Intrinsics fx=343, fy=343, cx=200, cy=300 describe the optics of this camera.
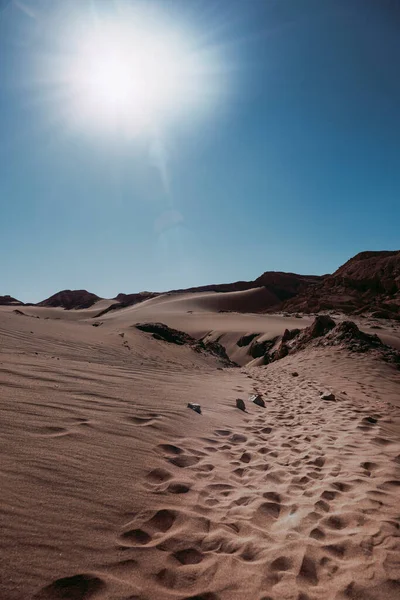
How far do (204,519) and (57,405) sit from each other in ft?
6.18

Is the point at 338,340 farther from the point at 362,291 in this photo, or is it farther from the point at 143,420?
the point at 362,291

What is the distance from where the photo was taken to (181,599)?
1564 mm

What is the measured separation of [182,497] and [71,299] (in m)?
85.7

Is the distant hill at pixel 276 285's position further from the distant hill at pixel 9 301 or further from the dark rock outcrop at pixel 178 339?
the dark rock outcrop at pixel 178 339

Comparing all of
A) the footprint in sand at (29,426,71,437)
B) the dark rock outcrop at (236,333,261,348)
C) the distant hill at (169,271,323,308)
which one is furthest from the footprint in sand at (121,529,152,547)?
the distant hill at (169,271,323,308)

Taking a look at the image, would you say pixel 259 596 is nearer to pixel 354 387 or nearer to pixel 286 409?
pixel 286 409

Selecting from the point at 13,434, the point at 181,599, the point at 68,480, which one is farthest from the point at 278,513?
the point at 13,434

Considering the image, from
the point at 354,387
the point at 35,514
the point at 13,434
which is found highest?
the point at 13,434

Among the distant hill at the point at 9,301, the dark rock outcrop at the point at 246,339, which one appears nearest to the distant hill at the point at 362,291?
the dark rock outcrop at the point at 246,339

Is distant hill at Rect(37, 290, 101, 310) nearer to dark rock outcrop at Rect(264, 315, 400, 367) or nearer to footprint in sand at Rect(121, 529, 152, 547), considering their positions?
dark rock outcrop at Rect(264, 315, 400, 367)

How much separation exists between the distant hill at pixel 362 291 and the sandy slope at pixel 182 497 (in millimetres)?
23168

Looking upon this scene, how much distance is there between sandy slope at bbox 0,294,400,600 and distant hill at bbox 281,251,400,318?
23168 mm

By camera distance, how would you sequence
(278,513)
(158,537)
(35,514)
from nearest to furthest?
1. (35,514)
2. (158,537)
3. (278,513)

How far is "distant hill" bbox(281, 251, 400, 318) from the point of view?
1103 inches
